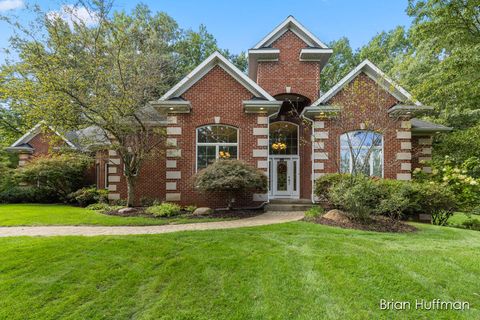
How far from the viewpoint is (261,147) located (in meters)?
11.4

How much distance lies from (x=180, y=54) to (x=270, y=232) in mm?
28284

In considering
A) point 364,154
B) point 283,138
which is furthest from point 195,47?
point 364,154

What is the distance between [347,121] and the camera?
33.9ft

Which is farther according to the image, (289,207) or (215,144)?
(215,144)

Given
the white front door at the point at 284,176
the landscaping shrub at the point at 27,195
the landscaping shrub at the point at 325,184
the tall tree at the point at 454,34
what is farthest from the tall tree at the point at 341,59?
the landscaping shrub at the point at 27,195

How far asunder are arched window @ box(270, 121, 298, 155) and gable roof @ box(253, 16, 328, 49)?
14.2 feet

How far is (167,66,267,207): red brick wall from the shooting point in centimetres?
1137

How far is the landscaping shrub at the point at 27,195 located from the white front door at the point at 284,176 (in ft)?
42.9

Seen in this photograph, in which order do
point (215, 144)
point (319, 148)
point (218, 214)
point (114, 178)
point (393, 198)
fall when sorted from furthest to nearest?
point (114, 178)
point (319, 148)
point (215, 144)
point (218, 214)
point (393, 198)

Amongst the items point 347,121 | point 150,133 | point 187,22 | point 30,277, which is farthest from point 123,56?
point 187,22

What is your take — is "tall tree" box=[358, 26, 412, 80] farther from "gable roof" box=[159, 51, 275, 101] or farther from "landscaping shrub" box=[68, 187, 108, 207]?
"landscaping shrub" box=[68, 187, 108, 207]

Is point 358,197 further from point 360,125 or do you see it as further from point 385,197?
point 360,125
